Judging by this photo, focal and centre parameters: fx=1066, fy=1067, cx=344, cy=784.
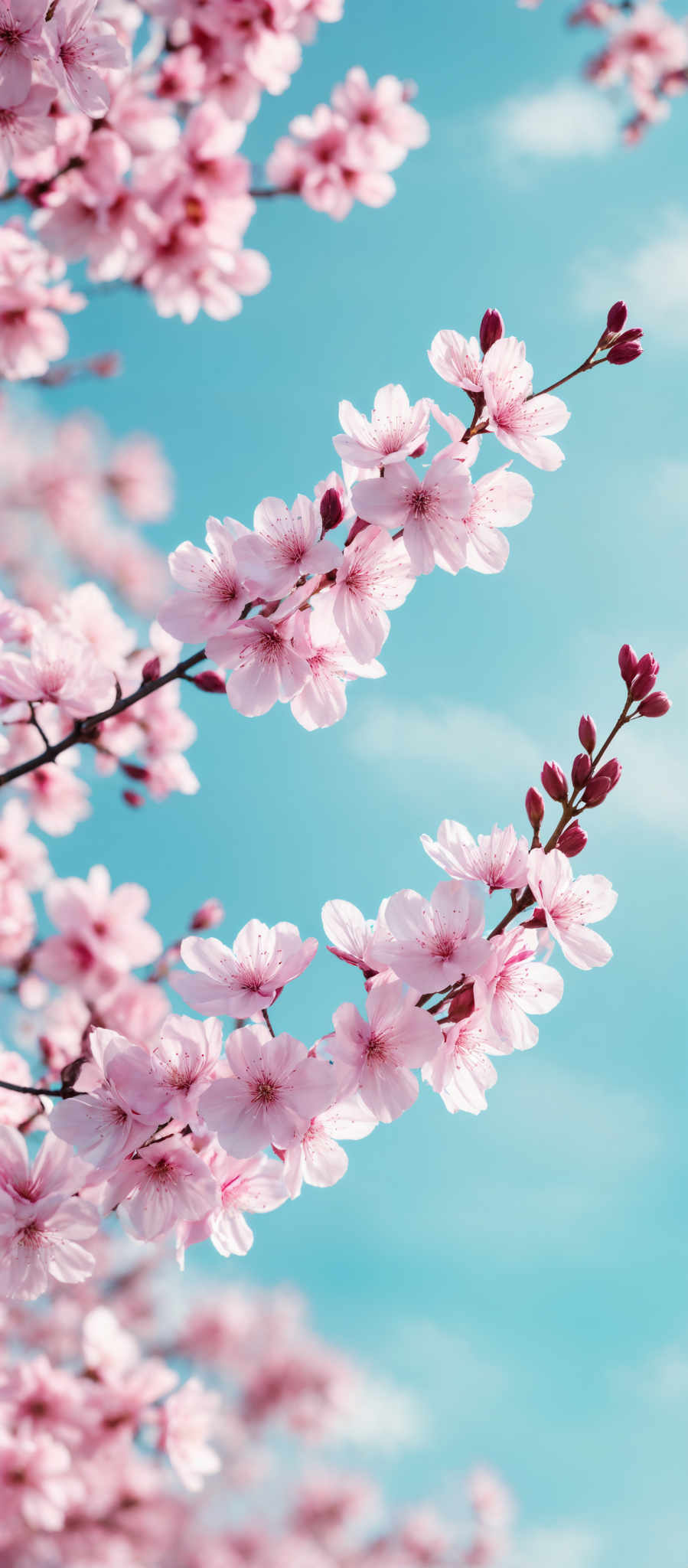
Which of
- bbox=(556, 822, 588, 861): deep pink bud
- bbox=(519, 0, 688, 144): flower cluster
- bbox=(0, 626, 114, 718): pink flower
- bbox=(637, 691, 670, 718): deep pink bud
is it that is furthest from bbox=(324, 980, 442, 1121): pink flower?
bbox=(519, 0, 688, 144): flower cluster

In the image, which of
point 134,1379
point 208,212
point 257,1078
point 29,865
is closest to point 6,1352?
point 134,1379

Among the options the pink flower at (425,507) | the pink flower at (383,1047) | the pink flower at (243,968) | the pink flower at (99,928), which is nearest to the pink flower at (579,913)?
the pink flower at (383,1047)

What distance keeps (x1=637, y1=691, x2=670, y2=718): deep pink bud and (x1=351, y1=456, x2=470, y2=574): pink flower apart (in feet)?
1.32

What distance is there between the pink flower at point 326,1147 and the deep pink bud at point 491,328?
135cm

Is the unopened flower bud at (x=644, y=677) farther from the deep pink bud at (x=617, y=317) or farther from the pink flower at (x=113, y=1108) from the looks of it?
the pink flower at (x=113, y=1108)

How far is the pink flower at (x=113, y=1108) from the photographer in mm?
1749

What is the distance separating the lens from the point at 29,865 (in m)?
3.92

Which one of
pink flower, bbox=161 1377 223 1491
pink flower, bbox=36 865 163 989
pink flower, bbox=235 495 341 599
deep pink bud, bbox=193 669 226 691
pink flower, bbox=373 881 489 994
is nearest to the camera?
pink flower, bbox=373 881 489 994

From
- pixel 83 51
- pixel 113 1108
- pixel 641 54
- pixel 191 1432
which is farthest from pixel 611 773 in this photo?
pixel 641 54

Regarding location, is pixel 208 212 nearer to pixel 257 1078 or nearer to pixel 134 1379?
pixel 257 1078

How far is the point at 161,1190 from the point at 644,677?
1.21 metres

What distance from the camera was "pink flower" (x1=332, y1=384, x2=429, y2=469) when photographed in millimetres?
1821

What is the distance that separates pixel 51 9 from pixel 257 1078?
2.46 m

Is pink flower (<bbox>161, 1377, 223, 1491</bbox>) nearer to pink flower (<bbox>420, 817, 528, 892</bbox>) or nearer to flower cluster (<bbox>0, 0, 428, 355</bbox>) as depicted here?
pink flower (<bbox>420, 817, 528, 892</bbox>)
